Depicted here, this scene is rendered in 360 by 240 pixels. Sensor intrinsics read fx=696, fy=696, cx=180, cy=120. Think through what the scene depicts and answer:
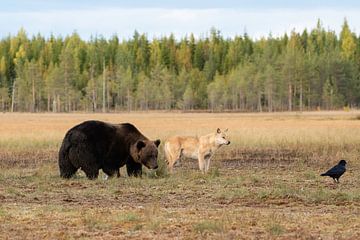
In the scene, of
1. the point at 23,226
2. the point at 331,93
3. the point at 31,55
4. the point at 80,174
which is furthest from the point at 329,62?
the point at 23,226

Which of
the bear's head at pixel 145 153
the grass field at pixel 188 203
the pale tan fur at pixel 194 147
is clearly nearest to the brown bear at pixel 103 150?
the bear's head at pixel 145 153

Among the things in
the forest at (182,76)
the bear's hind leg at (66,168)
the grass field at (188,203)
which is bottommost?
the grass field at (188,203)

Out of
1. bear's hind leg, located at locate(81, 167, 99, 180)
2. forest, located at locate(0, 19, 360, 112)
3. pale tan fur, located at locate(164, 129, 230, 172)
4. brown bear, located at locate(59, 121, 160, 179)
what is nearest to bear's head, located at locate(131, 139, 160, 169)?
brown bear, located at locate(59, 121, 160, 179)

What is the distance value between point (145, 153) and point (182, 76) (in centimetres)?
12341

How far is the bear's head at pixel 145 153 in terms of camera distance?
65.3 feet

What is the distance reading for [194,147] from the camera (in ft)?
72.2

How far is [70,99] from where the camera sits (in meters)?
132

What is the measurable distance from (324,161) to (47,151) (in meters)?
12.0

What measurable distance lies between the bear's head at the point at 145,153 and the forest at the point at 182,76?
101 meters

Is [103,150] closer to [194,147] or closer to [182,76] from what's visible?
[194,147]

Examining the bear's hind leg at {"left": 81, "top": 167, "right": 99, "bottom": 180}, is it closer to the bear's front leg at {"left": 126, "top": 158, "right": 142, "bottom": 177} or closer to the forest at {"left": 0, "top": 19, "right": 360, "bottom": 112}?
the bear's front leg at {"left": 126, "top": 158, "right": 142, "bottom": 177}

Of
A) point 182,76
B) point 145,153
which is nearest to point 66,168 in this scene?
point 145,153

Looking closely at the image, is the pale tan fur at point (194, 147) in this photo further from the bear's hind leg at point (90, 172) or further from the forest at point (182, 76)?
the forest at point (182, 76)

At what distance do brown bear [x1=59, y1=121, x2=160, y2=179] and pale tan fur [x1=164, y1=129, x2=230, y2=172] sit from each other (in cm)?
164
